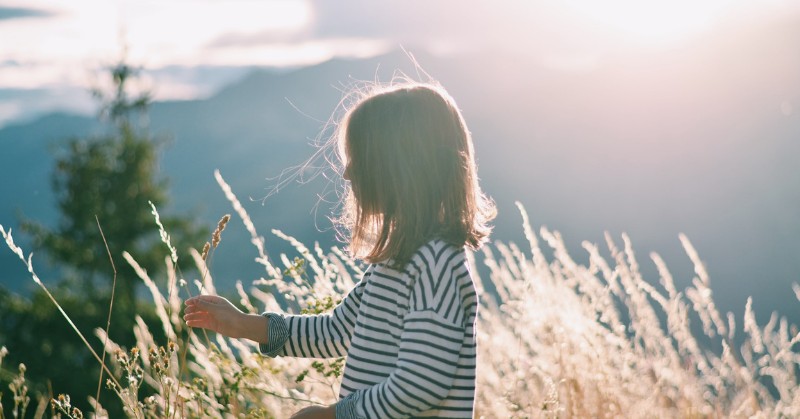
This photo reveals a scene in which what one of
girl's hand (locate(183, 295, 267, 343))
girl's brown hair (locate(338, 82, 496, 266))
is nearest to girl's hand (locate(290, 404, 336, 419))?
girl's brown hair (locate(338, 82, 496, 266))

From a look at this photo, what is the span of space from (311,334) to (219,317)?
241 millimetres

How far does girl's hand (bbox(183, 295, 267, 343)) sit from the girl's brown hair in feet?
1.29

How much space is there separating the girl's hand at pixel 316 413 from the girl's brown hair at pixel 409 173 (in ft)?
1.14

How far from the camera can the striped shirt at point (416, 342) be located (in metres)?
1.49

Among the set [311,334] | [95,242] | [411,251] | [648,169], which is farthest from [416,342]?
[648,169]

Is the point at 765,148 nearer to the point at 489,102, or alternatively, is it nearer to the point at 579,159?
the point at 579,159

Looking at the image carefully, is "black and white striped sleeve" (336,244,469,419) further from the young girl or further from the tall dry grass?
the tall dry grass

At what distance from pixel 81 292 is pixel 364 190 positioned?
648 inches

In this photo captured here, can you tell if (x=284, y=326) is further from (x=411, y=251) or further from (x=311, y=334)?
(x=411, y=251)

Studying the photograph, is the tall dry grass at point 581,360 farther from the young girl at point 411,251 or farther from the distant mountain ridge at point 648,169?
the distant mountain ridge at point 648,169

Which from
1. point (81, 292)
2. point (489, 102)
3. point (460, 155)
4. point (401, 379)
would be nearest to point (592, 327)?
point (460, 155)

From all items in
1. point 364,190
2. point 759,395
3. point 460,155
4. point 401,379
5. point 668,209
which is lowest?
point 401,379

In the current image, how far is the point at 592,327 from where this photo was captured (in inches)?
103

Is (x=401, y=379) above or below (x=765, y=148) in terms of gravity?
below
